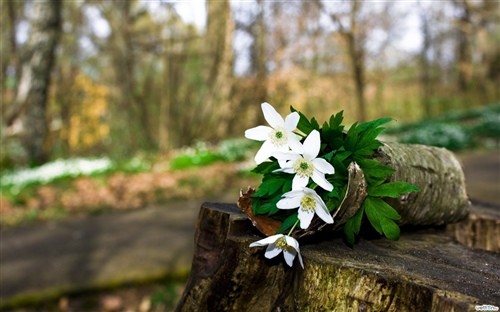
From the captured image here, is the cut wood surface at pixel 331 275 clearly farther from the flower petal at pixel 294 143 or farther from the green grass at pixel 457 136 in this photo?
the green grass at pixel 457 136

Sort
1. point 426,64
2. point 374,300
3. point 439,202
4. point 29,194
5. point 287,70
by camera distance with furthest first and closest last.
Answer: point 426,64
point 287,70
point 29,194
point 439,202
point 374,300

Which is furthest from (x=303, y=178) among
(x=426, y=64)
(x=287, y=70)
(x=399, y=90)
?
(x=399, y=90)

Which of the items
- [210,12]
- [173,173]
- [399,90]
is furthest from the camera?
[399,90]

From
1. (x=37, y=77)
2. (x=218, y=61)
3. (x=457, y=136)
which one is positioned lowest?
(x=457, y=136)

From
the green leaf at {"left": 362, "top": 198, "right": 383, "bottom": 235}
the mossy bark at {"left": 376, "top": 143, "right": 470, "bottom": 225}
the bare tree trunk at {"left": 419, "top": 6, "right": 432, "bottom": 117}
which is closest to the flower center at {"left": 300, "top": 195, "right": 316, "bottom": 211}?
the green leaf at {"left": 362, "top": 198, "right": 383, "bottom": 235}

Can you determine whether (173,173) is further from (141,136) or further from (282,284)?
(282,284)

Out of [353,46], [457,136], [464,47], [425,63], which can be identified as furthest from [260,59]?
[464,47]

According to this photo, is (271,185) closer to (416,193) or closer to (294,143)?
(294,143)
